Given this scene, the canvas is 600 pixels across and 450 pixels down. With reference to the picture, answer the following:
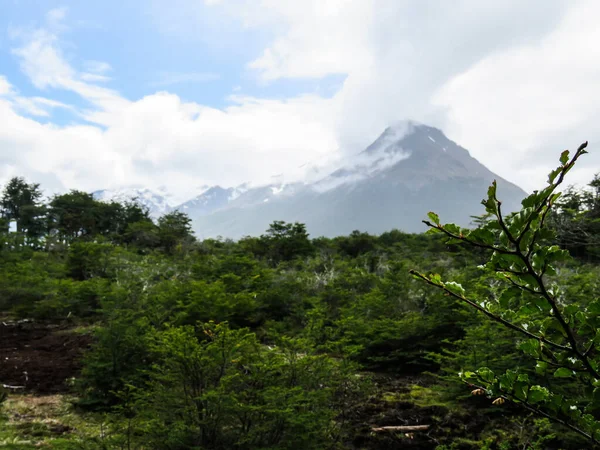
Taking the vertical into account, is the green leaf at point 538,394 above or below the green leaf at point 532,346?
below

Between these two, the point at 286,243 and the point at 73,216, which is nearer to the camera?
the point at 286,243

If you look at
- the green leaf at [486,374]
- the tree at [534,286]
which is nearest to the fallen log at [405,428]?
the tree at [534,286]

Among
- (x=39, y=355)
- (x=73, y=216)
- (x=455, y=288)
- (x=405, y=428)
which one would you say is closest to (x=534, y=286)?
(x=455, y=288)

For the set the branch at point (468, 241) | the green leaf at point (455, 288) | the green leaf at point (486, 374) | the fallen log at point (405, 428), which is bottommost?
the fallen log at point (405, 428)

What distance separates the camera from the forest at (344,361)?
3.62ft

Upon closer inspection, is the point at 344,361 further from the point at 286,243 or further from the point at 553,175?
the point at 286,243

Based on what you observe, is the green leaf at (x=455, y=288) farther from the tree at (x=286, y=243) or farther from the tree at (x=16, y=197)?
the tree at (x=16, y=197)

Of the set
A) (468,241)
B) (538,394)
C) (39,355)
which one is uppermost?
(468,241)

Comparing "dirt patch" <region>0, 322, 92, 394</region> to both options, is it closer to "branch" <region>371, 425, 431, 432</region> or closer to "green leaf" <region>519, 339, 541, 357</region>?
"branch" <region>371, 425, 431, 432</region>

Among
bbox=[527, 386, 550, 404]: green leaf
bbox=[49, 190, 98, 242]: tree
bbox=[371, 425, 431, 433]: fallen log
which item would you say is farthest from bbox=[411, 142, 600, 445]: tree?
bbox=[49, 190, 98, 242]: tree

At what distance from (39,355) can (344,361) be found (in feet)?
21.9

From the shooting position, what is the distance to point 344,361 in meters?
4.16

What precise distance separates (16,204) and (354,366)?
40176 mm

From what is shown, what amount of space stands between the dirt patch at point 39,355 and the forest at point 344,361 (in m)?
0.05
